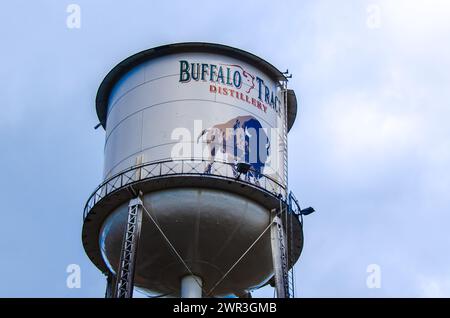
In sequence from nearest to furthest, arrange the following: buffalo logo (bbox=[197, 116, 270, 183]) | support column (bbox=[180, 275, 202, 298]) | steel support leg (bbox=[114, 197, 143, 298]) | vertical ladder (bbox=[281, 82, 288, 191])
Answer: steel support leg (bbox=[114, 197, 143, 298]), buffalo logo (bbox=[197, 116, 270, 183]), support column (bbox=[180, 275, 202, 298]), vertical ladder (bbox=[281, 82, 288, 191])

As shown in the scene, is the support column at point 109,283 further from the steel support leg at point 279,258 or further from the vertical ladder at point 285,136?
the vertical ladder at point 285,136

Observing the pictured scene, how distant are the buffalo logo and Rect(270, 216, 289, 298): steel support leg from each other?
1.55 metres

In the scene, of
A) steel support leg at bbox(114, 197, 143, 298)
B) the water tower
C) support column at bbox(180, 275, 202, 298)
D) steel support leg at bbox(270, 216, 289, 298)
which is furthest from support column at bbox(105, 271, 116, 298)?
steel support leg at bbox(270, 216, 289, 298)

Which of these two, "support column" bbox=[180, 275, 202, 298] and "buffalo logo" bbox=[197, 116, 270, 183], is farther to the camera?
"support column" bbox=[180, 275, 202, 298]

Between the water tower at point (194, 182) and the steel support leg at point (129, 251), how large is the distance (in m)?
0.03

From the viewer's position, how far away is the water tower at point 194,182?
24844 mm

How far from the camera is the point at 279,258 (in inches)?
982

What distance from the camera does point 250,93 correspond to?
27.1 m

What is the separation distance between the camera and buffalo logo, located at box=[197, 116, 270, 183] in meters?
25.4

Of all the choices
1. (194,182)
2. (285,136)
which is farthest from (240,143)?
(285,136)

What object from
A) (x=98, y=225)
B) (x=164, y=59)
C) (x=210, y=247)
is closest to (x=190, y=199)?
(x=210, y=247)

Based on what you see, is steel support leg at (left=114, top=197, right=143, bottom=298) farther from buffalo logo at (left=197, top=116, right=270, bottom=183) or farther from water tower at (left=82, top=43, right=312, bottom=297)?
buffalo logo at (left=197, top=116, right=270, bottom=183)
